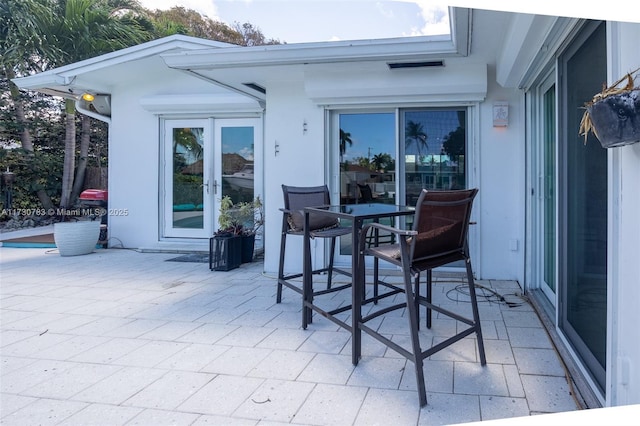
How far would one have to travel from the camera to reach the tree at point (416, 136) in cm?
454

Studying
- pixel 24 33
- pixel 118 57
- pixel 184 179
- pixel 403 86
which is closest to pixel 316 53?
pixel 403 86

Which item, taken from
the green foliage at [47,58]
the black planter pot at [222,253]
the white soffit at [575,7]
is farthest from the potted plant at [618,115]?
the green foliage at [47,58]

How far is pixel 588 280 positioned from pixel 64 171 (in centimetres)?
1023

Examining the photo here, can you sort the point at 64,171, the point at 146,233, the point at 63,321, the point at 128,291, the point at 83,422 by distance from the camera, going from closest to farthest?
the point at 83,422 < the point at 63,321 < the point at 128,291 < the point at 146,233 < the point at 64,171

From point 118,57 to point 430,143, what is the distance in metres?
4.45

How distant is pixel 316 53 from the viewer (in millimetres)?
3809

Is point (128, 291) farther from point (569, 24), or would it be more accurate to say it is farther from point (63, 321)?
point (569, 24)

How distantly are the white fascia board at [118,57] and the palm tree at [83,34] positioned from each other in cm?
232

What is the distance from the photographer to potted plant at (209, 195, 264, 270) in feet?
16.1

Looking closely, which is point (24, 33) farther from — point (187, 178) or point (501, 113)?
point (501, 113)

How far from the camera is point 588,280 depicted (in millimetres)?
2125

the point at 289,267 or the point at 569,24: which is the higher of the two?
the point at 569,24

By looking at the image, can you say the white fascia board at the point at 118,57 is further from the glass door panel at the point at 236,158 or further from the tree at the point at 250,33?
the tree at the point at 250,33

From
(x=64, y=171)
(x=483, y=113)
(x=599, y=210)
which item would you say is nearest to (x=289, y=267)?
(x=483, y=113)
